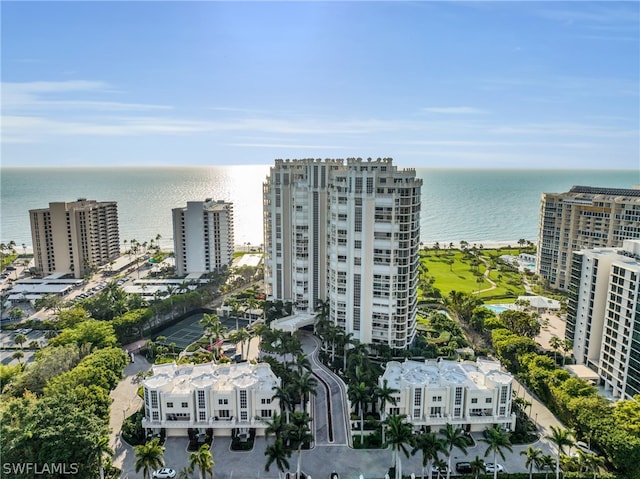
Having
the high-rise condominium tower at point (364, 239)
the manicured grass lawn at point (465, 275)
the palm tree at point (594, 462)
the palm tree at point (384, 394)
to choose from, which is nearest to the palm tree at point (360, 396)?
the palm tree at point (384, 394)

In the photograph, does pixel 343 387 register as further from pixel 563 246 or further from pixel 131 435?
pixel 563 246

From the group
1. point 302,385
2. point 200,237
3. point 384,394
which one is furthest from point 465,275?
point 302,385

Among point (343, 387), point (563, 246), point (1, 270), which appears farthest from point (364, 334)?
point (1, 270)

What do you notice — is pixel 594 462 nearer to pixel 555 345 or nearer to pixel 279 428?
pixel 555 345

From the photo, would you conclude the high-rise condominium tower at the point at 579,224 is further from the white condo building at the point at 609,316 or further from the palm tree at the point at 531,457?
the palm tree at the point at 531,457

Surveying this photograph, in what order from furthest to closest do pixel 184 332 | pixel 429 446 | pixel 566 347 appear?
pixel 184 332 → pixel 566 347 → pixel 429 446

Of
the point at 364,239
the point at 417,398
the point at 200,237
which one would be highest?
the point at 364,239

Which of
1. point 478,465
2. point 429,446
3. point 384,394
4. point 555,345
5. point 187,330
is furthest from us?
point 187,330
